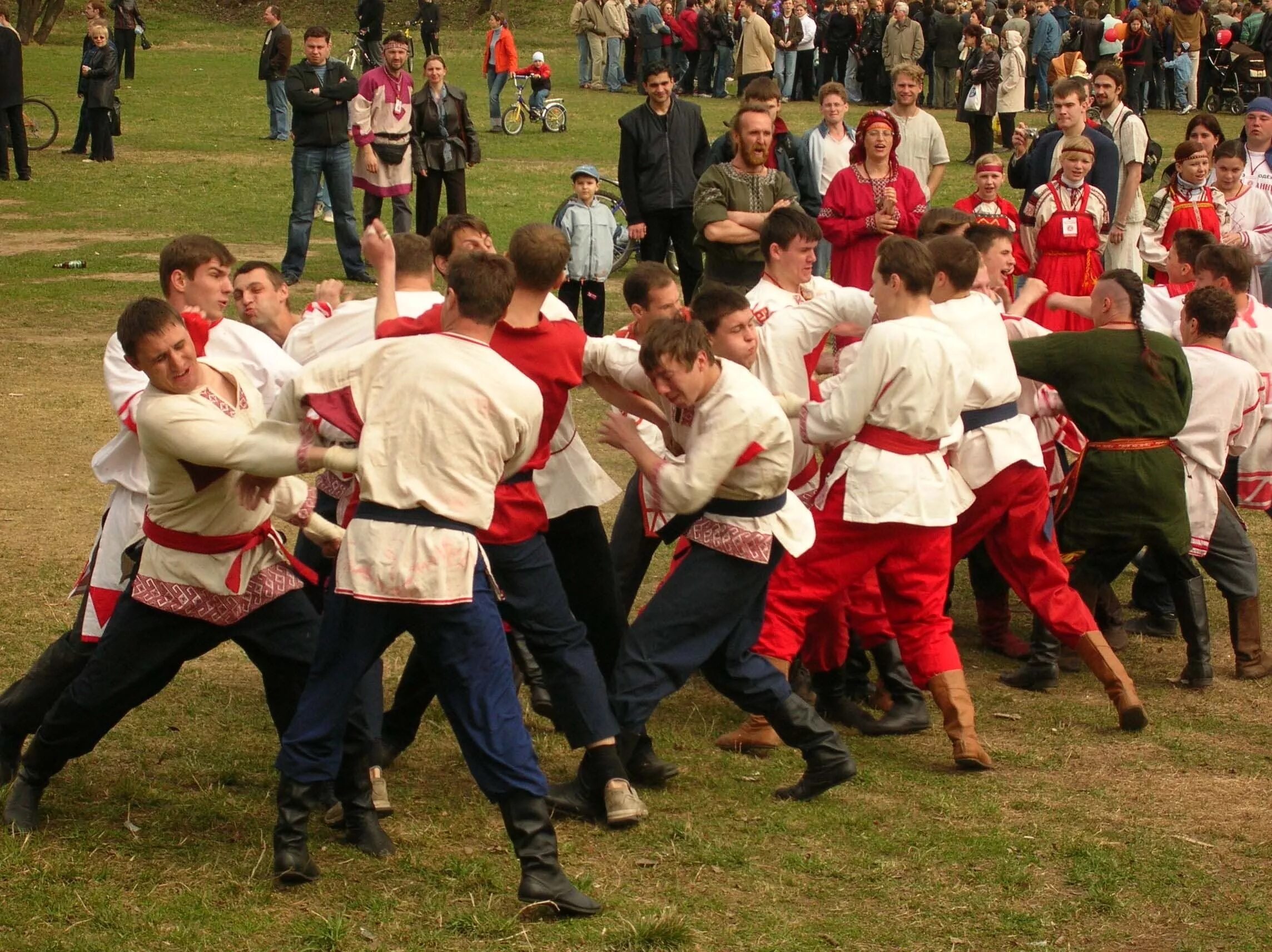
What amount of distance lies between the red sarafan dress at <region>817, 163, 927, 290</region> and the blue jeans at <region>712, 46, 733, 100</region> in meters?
21.2

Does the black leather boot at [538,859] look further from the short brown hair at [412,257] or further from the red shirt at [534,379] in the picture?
the short brown hair at [412,257]

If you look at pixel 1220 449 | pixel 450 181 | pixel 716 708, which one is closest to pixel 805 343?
pixel 716 708

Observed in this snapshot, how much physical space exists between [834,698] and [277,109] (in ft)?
63.9

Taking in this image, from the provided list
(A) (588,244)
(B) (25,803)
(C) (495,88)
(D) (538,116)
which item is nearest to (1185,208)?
(A) (588,244)

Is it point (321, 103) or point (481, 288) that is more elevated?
point (321, 103)

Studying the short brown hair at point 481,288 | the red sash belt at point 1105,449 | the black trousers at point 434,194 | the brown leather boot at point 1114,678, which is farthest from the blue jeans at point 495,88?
the short brown hair at point 481,288

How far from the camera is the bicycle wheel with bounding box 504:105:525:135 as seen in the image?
84.1 feet

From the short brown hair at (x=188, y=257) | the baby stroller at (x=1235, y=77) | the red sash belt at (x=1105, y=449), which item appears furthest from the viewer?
the baby stroller at (x=1235, y=77)

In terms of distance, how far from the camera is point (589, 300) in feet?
40.8

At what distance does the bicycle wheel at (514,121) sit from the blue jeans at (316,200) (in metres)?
10.8

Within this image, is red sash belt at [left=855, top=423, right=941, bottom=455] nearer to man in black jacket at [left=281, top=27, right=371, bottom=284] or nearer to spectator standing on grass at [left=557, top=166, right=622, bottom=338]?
spectator standing on grass at [left=557, top=166, right=622, bottom=338]

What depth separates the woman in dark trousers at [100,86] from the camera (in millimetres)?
20625

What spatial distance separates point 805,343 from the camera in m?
6.14

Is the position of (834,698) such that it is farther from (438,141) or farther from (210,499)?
(438,141)
